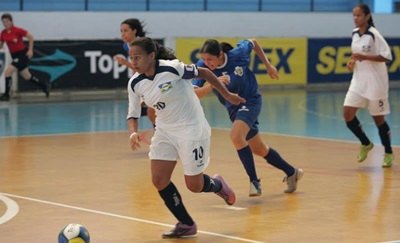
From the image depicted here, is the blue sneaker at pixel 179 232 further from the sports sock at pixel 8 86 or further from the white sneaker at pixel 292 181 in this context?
the sports sock at pixel 8 86

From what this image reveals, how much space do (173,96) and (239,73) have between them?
7.40 ft

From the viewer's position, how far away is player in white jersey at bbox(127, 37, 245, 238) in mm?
8890

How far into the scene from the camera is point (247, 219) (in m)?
9.96

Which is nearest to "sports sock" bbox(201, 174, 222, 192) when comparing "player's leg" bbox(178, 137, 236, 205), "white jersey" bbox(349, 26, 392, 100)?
"player's leg" bbox(178, 137, 236, 205)

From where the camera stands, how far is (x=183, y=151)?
8992mm

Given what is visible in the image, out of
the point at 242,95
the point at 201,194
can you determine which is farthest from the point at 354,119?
the point at 201,194

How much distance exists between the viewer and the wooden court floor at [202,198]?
9305mm

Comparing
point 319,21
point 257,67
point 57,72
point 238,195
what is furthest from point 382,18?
point 238,195

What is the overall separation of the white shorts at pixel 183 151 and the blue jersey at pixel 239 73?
1855 millimetres

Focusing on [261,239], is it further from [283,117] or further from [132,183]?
[283,117]

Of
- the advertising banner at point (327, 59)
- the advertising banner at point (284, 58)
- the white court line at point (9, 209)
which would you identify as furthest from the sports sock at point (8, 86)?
the white court line at point (9, 209)

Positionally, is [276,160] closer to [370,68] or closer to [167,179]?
[167,179]

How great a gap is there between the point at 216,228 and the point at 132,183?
2.92 metres

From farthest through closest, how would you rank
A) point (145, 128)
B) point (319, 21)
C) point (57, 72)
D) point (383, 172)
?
point (319, 21)
point (57, 72)
point (145, 128)
point (383, 172)
